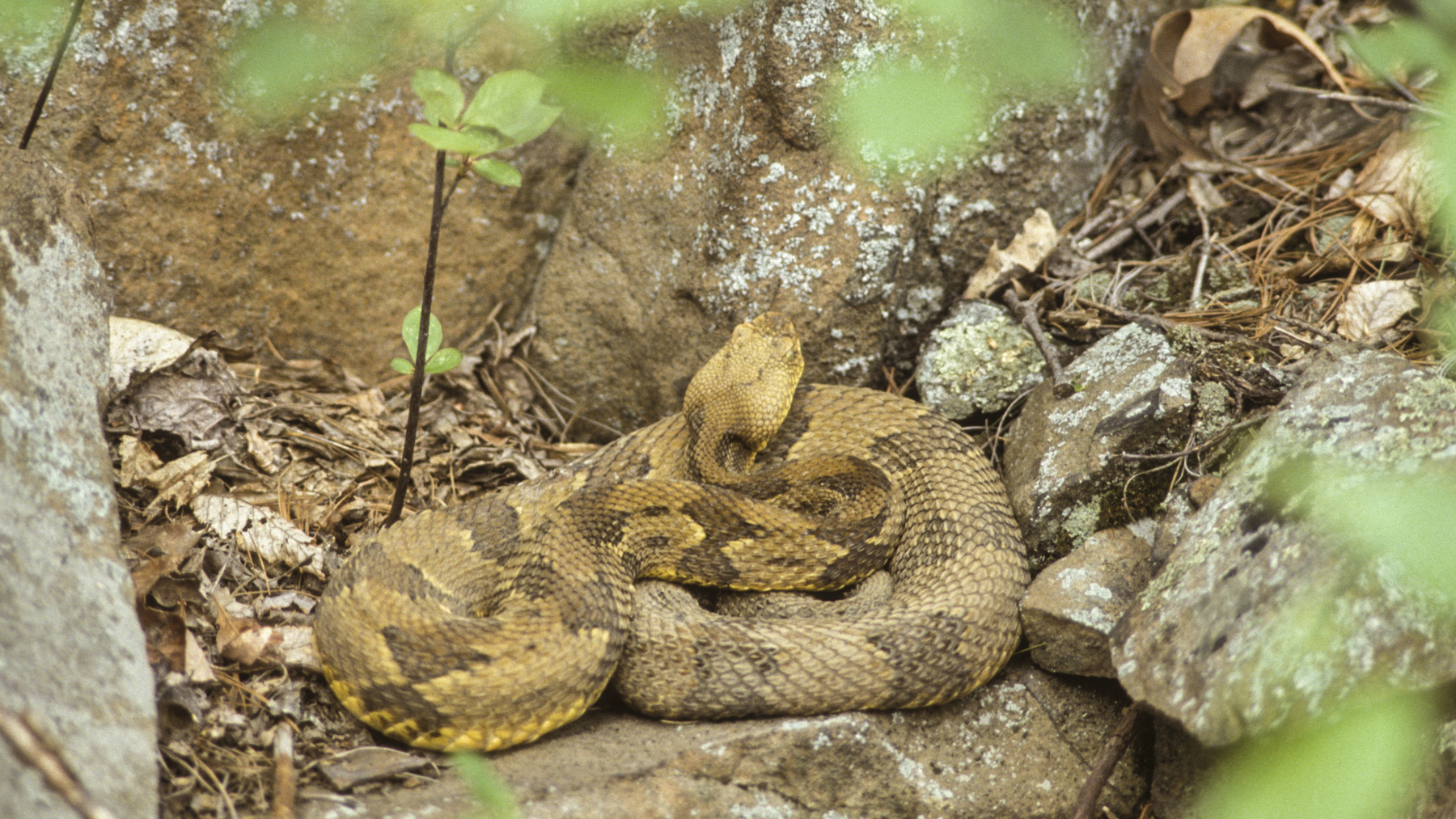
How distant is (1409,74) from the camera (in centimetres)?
470

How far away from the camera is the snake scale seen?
3.21 meters

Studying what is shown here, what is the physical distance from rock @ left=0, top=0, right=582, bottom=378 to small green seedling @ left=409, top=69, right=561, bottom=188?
1.91 meters

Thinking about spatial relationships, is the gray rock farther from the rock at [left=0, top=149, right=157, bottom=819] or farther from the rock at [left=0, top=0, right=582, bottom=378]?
the rock at [left=0, top=149, right=157, bottom=819]

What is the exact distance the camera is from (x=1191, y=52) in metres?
4.79

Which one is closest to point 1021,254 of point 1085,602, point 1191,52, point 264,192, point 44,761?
point 1191,52

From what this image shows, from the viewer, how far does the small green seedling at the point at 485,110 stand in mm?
2482

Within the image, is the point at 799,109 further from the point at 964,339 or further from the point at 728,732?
the point at 728,732

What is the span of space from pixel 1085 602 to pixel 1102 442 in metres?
0.65

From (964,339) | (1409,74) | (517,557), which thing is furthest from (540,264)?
(1409,74)

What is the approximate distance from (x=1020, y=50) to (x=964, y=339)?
8.22 feet

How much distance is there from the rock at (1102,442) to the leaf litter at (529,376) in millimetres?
145

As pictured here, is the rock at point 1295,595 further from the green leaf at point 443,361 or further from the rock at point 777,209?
the green leaf at point 443,361

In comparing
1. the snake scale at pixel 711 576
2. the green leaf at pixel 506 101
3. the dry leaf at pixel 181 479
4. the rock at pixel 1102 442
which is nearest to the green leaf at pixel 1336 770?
the snake scale at pixel 711 576

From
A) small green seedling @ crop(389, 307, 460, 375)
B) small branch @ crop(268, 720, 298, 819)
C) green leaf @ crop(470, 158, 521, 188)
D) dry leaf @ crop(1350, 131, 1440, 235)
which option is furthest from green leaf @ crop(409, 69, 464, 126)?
dry leaf @ crop(1350, 131, 1440, 235)
